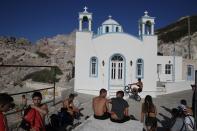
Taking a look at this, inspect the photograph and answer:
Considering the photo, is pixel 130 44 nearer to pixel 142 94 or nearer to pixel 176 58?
pixel 142 94

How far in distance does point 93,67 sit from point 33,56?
38.3 meters

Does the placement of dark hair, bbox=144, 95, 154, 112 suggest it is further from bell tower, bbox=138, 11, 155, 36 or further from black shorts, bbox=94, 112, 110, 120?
bell tower, bbox=138, 11, 155, 36

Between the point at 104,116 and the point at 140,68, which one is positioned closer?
the point at 104,116

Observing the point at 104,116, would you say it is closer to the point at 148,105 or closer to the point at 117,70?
the point at 148,105

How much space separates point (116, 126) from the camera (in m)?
7.50

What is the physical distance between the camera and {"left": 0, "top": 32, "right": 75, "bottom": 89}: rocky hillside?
143ft

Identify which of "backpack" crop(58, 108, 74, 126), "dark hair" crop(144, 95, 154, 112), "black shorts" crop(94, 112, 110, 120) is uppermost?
"dark hair" crop(144, 95, 154, 112)

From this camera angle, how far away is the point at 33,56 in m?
57.5

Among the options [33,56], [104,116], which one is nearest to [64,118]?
[104,116]

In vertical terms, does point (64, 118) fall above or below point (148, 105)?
below

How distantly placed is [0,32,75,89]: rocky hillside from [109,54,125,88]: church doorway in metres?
8.24

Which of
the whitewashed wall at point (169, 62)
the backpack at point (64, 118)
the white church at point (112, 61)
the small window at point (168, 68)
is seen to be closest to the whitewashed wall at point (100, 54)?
the white church at point (112, 61)

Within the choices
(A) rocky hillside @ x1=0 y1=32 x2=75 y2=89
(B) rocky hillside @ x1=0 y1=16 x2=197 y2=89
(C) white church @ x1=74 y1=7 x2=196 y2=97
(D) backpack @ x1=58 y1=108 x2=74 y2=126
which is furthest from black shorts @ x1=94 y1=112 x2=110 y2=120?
(B) rocky hillside @ x1=0 y1=16 x2=197 y2=89

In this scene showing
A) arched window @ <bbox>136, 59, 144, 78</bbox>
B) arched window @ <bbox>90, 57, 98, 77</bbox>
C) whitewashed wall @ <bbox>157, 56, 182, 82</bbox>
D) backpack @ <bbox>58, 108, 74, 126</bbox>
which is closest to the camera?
backpack @ <bbox>58, 108, 74, 126</bbox>
